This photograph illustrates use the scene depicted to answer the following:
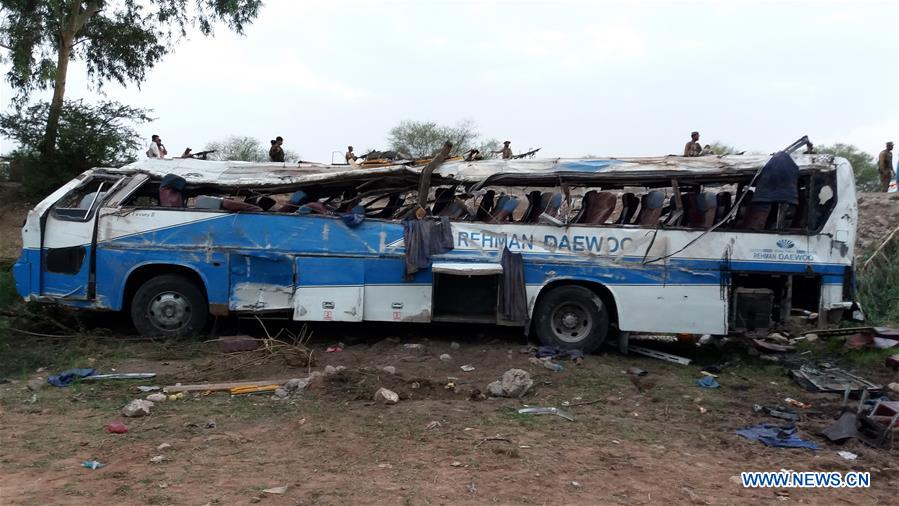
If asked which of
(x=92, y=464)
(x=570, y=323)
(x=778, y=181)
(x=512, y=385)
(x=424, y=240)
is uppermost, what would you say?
(x=778, y=181)

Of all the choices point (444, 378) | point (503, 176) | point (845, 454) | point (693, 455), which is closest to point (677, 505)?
point (693, 455)

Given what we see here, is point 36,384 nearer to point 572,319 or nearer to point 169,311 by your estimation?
point 169,311

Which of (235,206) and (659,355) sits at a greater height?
(235,206)

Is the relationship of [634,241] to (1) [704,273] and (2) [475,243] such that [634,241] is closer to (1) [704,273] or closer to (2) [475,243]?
(1) [704,273]

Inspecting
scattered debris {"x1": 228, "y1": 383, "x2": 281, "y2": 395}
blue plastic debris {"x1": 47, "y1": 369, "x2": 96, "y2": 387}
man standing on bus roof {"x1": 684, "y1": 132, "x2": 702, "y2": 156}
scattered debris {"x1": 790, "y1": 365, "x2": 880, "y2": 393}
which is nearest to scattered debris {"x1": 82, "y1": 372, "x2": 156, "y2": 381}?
blue plastic debris {"x1": 47, "y1": 369, "x2": 96, "y2": 387}

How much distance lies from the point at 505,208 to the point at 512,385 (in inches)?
107

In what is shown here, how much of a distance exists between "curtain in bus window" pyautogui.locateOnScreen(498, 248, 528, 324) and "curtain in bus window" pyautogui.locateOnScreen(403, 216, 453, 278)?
0.73m

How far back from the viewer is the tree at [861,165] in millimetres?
23938

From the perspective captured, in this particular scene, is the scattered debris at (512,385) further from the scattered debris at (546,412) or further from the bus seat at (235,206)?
the bus seat at (235,206)

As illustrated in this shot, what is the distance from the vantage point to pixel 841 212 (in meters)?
7.33

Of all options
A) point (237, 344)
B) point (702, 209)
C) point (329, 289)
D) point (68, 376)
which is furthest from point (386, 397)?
point (702, 209)

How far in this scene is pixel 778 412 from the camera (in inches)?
229

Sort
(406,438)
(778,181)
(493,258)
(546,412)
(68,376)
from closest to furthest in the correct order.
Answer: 1. (406,438)
2. (546,412)
3. (68,376)
4. (778,181)
5. (493,258)

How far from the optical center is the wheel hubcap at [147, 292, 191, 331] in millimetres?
7742
